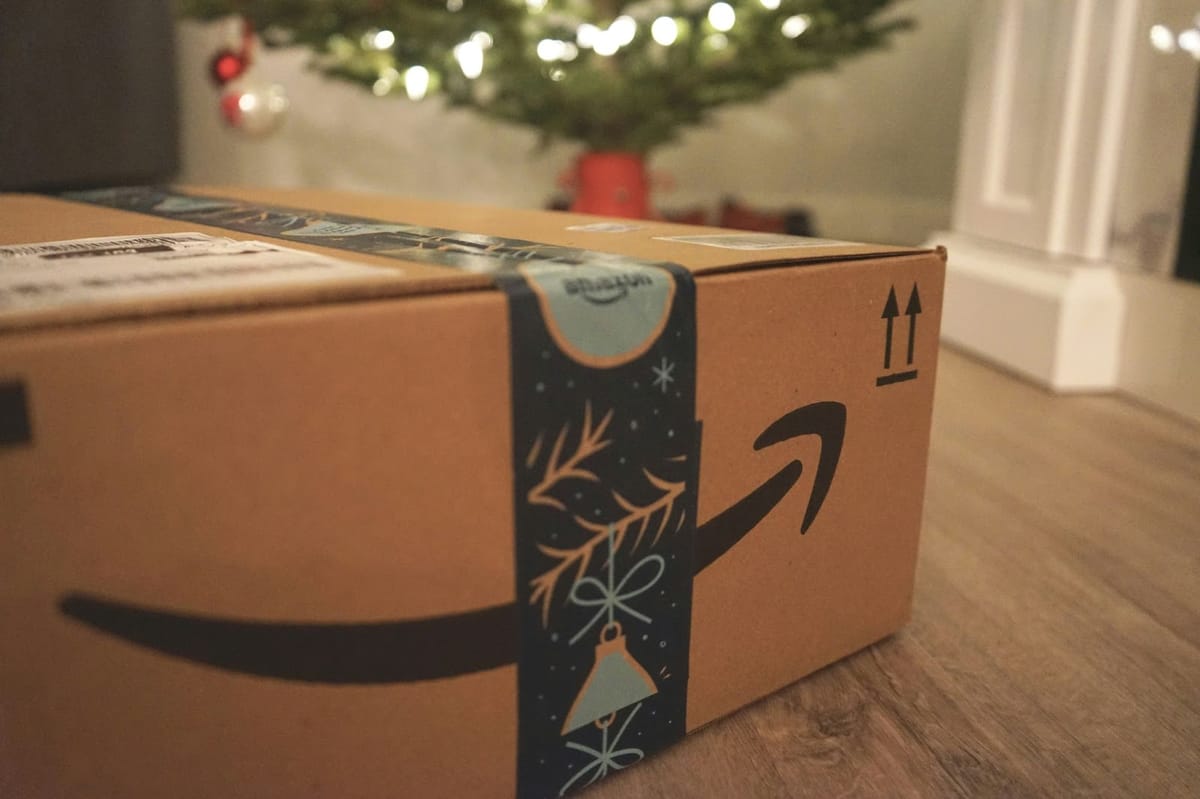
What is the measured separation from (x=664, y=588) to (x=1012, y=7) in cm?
125

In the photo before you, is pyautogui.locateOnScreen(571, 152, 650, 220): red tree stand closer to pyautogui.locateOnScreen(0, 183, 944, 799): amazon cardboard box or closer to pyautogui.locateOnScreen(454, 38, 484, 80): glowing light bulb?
pyautogui.locateOnScreen(454, 38, 484, 80): glowing light bulb

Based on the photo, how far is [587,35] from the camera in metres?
1.49

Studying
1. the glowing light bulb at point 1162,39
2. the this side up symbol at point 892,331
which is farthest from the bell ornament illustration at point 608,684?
the glowing light bulb at point 1162,39

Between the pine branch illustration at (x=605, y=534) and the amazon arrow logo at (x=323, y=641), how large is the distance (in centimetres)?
2

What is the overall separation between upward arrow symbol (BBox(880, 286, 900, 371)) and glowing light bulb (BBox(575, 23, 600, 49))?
3.56 ft

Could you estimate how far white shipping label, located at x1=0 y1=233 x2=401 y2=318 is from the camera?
1.13ft

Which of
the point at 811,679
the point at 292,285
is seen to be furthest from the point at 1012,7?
the point at 292,285

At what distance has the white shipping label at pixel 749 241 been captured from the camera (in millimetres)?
528

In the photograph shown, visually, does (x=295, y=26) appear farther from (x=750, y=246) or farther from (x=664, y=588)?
(x=664, y=588)

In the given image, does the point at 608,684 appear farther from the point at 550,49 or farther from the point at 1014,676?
the point at 550,49

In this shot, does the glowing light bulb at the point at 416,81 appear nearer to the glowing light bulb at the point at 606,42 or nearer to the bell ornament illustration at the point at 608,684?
the glowing light bulb at the point at 606,42

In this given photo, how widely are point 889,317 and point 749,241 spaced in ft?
0.30

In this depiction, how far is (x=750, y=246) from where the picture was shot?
0.53 metres

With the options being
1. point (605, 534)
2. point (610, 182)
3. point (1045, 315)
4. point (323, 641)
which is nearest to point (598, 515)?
point (605, 534)
